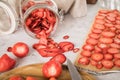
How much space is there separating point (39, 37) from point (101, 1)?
0.24 meters

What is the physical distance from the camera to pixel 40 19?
2.16ft

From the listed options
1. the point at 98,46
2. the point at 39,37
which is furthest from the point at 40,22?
the point at 98,46

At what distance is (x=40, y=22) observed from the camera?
0.66 meters

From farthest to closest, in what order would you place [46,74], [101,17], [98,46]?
1. [101,17]
2. [98,46]
3. [46,74]

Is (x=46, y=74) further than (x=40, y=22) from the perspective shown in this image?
No

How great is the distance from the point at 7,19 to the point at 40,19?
0.30 feet

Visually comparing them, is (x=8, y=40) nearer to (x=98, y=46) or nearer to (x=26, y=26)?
(x=26, y=26)

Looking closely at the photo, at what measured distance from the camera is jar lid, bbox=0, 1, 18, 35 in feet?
2.12

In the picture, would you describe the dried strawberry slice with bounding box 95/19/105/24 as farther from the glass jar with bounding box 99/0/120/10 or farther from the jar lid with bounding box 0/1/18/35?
the jar lid with bounding box 0/1/18/35

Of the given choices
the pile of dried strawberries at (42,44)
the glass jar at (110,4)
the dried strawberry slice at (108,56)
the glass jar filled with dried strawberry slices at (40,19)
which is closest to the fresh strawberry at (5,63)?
the pile of dried strawberries at (42,44)

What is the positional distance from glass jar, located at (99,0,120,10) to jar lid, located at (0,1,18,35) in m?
0.27

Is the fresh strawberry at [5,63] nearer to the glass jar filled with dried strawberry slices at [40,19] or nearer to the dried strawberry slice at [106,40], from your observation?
the glass jar filled with dried strawberry slices at [40,19]

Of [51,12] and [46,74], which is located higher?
[51,12]

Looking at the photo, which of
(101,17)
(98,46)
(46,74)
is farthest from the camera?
(101,17)
